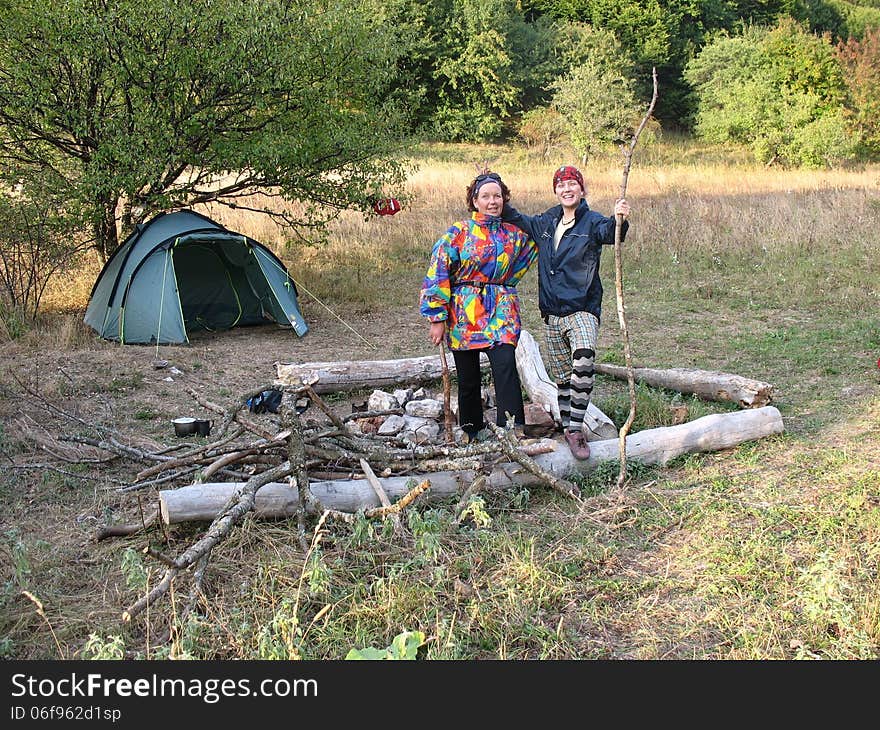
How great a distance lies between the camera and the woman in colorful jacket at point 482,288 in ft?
16.1

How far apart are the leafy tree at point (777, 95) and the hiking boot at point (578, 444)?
24155 millimetres

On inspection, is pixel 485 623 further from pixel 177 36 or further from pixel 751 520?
pixel 177 36

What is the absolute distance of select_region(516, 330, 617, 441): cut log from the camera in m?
5.46

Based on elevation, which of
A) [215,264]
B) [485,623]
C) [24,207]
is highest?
[24,207]

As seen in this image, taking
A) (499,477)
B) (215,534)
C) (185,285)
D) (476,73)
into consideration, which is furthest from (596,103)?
(215,534)

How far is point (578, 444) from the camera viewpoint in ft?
16.3

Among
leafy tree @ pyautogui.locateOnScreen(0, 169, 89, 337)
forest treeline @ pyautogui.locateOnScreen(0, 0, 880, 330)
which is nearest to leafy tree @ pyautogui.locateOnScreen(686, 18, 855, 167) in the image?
forest treeline @ pyautogui.locateOnScreen(0, 0, 880, 330)

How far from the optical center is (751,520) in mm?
4207

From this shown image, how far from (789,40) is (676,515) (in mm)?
32690

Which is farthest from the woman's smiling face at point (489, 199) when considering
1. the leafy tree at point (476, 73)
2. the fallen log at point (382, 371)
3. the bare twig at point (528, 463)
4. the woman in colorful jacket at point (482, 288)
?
the leafy tree at point (476, 73)

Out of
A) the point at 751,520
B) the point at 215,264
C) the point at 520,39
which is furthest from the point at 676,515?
the point at 520,39

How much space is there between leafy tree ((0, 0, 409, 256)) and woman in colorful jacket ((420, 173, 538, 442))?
5239 millimetres

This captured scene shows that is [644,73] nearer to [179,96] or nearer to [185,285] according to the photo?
[179,96]

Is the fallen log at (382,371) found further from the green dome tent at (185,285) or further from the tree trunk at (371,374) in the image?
the green dome tent at (185,285)
